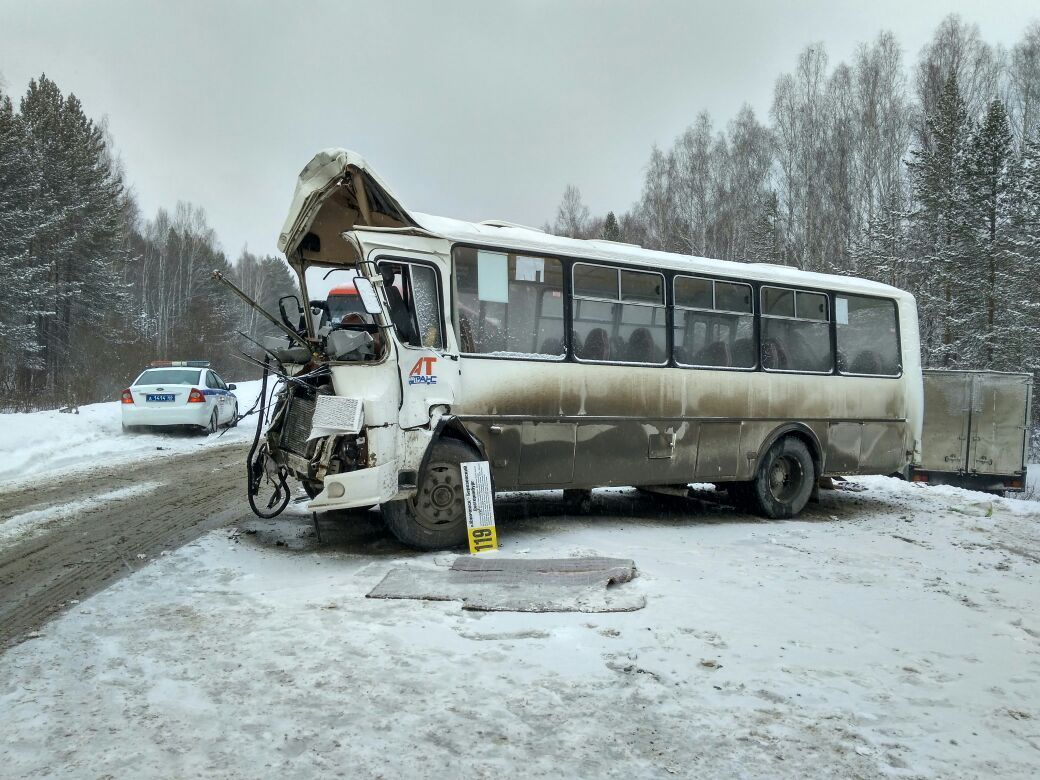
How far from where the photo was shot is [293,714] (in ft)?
11.2

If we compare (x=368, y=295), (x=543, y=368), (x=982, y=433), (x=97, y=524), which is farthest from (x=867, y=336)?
(x=97, y=524)

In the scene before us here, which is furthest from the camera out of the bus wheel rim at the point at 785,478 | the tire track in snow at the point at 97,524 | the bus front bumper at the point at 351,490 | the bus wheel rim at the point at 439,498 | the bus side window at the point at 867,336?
the bus side window at the point at 867,336

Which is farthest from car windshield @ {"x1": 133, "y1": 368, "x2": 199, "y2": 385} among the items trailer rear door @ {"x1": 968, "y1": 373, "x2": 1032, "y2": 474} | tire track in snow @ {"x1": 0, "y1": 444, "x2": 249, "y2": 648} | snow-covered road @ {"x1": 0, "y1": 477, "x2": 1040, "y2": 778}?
trailer rear door @ {"x1": 968, "y1": 373, "x2": 1032, "y2": 474}

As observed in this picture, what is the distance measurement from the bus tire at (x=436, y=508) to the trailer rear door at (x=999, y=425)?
14501mm

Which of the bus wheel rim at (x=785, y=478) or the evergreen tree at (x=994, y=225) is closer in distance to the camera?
the bus wheel rim at (x=785, y=478)

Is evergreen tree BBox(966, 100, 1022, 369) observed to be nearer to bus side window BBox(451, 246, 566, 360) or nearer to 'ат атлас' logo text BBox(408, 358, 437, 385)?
bus side window BBox(451, 246, 566, 360)

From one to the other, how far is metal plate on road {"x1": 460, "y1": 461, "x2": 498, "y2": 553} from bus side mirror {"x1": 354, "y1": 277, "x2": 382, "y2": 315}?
5.13 feet

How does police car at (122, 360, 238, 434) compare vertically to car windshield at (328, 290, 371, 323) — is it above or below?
below

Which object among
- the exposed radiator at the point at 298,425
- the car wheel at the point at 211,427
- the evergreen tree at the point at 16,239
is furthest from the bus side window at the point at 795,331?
the evergreen tree at the point at 16,239

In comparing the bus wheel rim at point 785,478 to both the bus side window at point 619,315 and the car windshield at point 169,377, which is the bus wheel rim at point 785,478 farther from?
the car windshield at point 169,377

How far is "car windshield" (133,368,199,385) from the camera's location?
53.4ft

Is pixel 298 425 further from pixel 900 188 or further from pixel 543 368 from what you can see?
pixel 900 188

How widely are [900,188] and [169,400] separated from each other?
122ft

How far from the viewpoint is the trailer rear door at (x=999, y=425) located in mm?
16484
